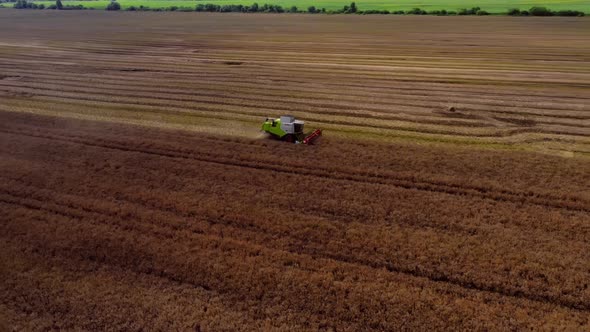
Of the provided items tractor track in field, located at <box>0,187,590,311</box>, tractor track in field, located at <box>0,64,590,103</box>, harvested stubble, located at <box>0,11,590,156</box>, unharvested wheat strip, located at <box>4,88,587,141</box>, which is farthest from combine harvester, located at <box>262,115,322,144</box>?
tractor track in field, located at <box>0,64,590,103</box>

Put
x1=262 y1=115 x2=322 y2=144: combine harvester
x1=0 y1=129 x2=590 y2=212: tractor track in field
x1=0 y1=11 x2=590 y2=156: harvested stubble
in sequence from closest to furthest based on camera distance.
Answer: x1=0 y1=129 x2=590 y2=212: tractor track in field < x1=262 y1=115 x2=322 y2=144: combine harvester < x1=0 y1=11 x2=590 y2=156: harvested stubble

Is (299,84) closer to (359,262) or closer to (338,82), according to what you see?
(338,82)

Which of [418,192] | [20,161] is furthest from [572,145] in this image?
[20,161]

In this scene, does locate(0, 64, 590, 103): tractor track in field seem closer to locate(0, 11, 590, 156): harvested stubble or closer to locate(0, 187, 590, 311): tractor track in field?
locate(0, 11, 590, 156): harvested stubble

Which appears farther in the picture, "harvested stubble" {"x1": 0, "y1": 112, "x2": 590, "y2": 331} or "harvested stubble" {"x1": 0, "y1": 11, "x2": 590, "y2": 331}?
"harvested stubble" {"x1": 0, "y1": 11, "x2": 590, "y2": 331}

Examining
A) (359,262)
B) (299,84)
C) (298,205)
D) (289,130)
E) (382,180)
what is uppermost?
(299,84)

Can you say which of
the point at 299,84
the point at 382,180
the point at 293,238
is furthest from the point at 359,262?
the point at 299,84
